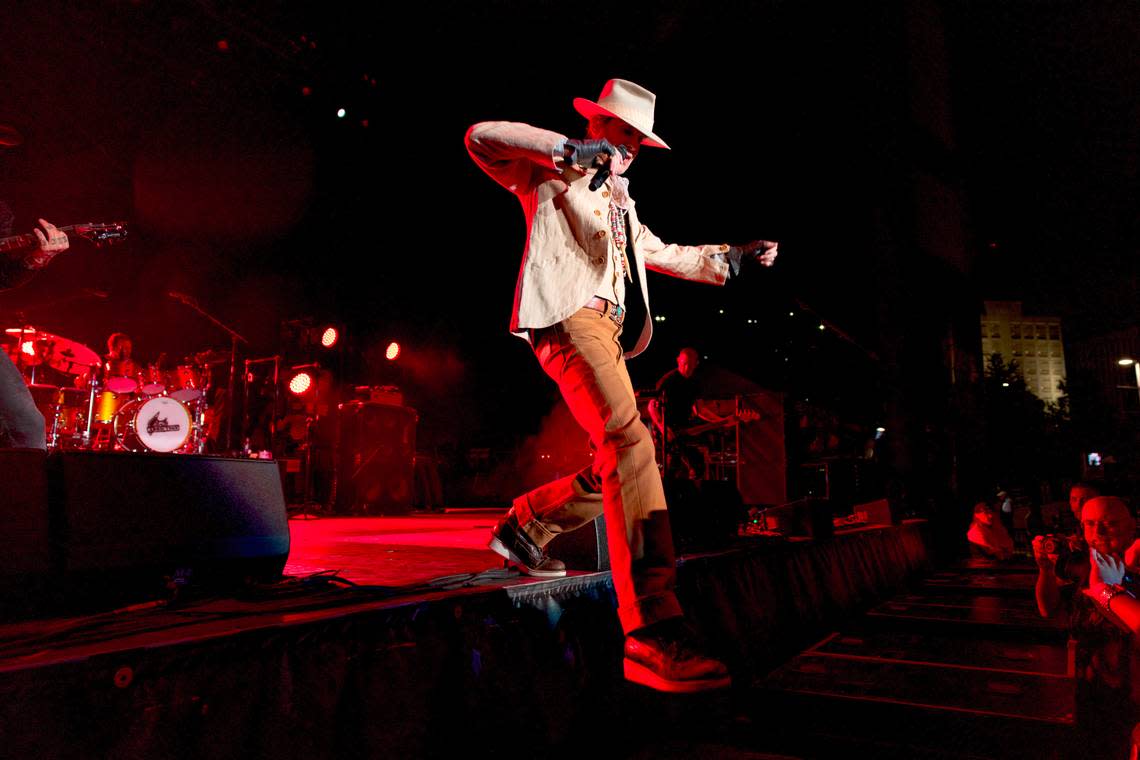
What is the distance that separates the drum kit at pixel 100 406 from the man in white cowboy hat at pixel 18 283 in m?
4.67

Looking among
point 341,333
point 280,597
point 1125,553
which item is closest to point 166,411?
point 341,333

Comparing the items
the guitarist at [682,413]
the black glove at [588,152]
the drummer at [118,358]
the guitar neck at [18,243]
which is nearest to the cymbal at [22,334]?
the drummer at [118,358]

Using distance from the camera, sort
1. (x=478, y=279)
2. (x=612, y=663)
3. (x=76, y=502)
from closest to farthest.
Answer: (x=76, y=502)
(x=612, y=663)
(x=478, y=279)

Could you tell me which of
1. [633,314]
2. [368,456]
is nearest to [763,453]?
[368,456]

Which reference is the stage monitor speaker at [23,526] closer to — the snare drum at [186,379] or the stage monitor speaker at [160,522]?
the stage monitor speaker at [160,522]

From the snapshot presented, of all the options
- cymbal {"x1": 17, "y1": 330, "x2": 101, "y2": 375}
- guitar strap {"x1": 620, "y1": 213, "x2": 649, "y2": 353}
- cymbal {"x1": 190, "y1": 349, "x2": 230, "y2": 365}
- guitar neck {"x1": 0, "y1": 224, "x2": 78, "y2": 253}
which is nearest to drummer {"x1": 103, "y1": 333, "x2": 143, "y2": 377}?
cymbal {"x1": 17, "y1": 330, "x2": 101, "y2": 375}

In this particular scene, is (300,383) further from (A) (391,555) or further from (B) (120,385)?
(A) (391,555)

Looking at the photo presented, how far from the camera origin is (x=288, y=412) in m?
9.30

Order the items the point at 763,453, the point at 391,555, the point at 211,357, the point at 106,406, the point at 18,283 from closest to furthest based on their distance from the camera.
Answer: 1. the point at 18,283
2. the point at 391,555
3. the point at 763,453
4. the point at 106,406
5. the point at 211,357

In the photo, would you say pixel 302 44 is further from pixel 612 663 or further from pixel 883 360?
pixel 883 360

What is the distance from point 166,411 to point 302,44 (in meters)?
4.76

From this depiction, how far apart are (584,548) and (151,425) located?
23.7ft

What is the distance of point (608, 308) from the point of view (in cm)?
228

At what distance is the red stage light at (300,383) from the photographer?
29.5 feet
